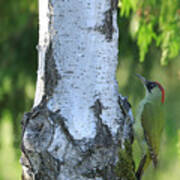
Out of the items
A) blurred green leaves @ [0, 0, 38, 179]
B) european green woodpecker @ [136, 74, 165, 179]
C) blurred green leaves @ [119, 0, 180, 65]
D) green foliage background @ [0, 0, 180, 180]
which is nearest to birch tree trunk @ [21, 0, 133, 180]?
european green woodpecker @ [136, 74, 165, 179]

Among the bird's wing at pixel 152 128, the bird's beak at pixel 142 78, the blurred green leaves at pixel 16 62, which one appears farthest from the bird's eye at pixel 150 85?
the blurred green leaves at pixel 16 62

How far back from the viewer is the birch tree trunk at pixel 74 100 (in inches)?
69.1

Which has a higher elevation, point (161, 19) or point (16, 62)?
point (161, 19)

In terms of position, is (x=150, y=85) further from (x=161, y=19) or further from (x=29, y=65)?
(x=29, y=65)

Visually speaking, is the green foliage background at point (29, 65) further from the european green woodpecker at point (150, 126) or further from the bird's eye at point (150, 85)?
the european green woodpecker at point (150, 126)

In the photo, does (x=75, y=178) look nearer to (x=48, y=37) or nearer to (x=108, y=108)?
(x=108, y=108)

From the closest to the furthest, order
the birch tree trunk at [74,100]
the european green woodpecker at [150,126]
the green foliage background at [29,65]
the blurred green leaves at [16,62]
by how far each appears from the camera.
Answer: the birch tree trunk at [74,100], the european green woodpecker at [150,126], the green foliage background at [29,65], the blurred green leaves at [16,62]

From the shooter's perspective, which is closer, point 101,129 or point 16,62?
point 101,129

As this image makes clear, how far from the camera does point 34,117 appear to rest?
180 cm

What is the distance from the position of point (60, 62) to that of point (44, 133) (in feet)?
1.07

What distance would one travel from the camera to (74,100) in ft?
5.82

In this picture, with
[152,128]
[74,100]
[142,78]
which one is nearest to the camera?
[74,100]

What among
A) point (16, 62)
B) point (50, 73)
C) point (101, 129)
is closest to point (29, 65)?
point (16, 62)

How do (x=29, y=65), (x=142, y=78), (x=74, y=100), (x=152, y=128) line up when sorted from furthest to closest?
(x=29, y=65), (x=142, y=78), (x=152, y=128), (x=74, y=100)
